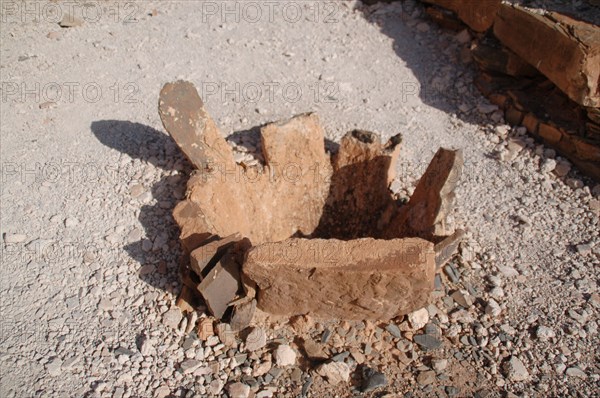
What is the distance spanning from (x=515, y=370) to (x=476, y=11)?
369 cm

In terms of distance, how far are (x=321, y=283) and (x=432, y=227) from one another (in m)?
1.03

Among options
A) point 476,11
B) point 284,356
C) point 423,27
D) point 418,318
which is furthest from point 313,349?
point 423,27

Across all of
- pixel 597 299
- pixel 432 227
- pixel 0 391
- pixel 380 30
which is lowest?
pixel 0 391

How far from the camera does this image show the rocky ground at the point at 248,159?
330cm

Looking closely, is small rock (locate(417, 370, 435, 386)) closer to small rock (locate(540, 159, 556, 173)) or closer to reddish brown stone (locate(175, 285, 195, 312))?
reddish brown stone (locate(175, 285, 195, 312))

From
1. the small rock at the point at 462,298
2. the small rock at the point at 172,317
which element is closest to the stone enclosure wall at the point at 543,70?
the small rock at the point at 462,298

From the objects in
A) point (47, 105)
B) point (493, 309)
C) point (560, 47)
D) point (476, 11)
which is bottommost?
point (493, 309)

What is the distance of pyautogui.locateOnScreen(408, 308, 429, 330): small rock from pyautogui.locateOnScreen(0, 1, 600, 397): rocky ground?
0.01 m

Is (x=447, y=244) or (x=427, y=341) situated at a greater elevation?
(x=447, y=244)

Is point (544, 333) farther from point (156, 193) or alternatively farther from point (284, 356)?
point (156, 193)

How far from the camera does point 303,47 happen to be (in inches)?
224

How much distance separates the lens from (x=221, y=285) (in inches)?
128

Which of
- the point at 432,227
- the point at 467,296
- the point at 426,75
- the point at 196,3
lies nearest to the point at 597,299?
the point at 467,296

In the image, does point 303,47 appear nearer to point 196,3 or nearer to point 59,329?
point 196,3
